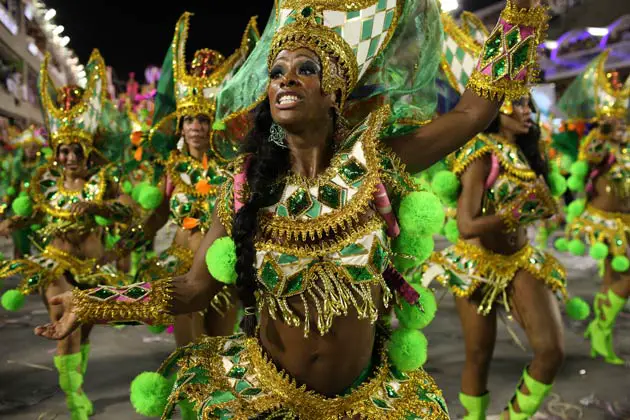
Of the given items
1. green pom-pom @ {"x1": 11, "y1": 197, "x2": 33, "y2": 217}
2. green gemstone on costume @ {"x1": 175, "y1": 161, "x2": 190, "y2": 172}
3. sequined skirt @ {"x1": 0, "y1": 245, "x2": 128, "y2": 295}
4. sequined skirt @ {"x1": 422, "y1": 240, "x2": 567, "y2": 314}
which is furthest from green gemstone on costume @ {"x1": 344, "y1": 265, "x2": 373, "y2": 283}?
green pom-pom @ {"x1": 11, "y1": 197, "x2": 33, "y2": 217}

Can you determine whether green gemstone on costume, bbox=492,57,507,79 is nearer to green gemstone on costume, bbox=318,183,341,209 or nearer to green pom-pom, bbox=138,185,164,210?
green gemstone on costume, bbox=318,183,341,209

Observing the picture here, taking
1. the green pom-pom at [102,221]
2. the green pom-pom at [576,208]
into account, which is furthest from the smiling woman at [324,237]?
the green pom-pom at [576,208]

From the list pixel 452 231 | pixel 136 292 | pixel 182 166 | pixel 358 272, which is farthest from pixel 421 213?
pixel 182 166

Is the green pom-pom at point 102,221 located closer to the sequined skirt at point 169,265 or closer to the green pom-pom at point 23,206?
the green pom-pom at point 23,206

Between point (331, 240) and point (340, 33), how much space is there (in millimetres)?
A: 671

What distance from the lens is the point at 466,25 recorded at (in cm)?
372

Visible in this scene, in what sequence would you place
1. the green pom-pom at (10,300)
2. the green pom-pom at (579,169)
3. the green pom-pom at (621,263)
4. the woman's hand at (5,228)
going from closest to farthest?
the green pom-pom at (10,300), the woman's hand at (5,228), the green pom-pom at (621,263), the green pom-pom at (579,169)

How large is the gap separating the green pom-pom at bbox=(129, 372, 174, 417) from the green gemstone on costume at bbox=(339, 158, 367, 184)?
2.98 ft

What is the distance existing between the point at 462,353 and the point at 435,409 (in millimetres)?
3911

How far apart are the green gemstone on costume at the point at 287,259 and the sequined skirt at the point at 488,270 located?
198 centimetres

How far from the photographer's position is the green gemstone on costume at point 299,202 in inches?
72.5

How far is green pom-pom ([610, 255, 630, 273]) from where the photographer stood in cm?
544

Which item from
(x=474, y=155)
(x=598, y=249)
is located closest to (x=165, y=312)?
(x=474, y=155)

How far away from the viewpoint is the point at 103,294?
180 centimetres
